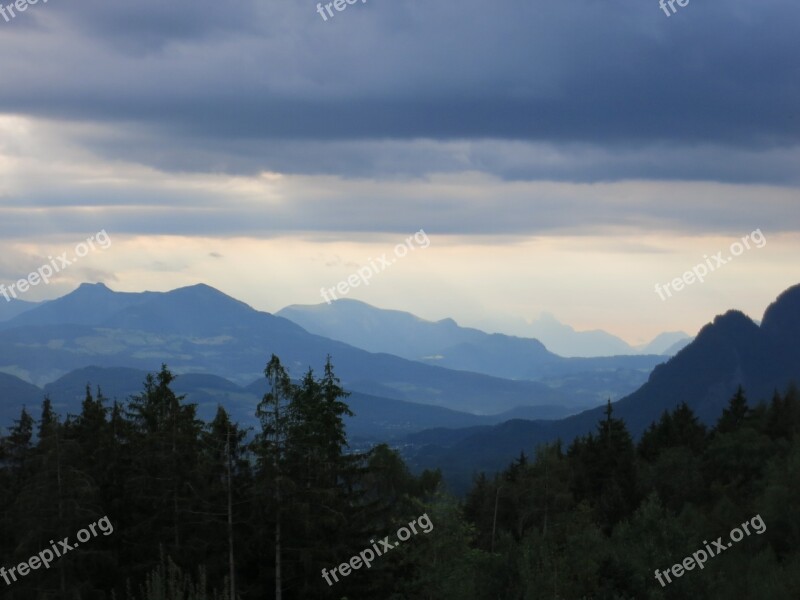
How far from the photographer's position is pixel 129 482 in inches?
1791

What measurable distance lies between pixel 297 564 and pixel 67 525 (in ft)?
31.6

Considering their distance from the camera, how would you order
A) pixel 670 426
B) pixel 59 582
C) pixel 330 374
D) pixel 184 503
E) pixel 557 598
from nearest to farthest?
pixel 557 598 < pixel 59 582 < pixel 184 503 < pixel 330 374 < pixel 670 426

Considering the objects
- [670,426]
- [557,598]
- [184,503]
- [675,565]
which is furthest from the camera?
[670,426]

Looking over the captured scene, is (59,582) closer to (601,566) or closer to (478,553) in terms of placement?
(478,553)

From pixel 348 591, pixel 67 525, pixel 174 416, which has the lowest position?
pixel 348 591

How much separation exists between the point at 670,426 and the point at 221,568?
86.6 m

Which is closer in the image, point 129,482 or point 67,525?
point 67,525

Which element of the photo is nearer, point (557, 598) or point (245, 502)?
point (557, 598)

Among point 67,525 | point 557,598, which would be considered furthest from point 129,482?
point 557,598

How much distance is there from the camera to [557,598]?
108ft

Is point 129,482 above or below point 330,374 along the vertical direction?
below

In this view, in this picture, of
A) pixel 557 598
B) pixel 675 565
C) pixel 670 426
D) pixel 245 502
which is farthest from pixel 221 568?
pixel 670 426

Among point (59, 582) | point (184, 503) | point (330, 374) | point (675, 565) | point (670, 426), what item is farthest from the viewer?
point (670, 426)

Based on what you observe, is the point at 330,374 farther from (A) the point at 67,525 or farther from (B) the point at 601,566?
(B) the point at 601,566
